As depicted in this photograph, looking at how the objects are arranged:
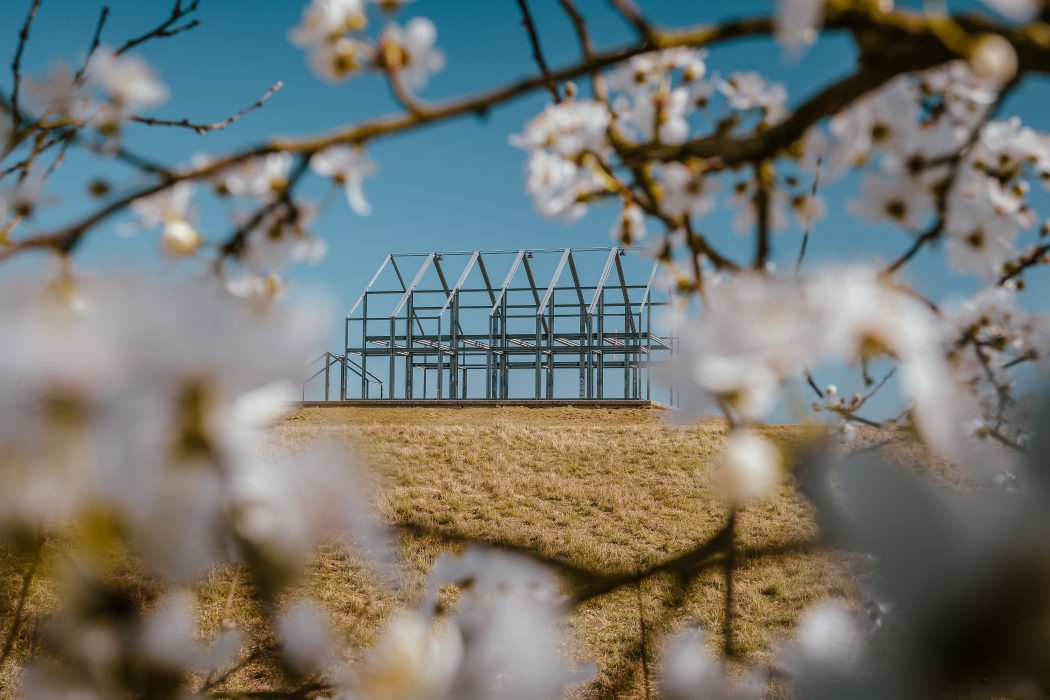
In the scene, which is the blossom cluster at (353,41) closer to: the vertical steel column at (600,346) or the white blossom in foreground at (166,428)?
the white blossom in foreground at (166,428)

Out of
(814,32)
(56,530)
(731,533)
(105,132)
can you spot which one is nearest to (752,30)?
(814,32)

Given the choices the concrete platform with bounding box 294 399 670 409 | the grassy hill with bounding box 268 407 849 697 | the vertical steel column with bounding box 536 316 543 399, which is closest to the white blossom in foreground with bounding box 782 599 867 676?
the grassy hill with bounding box 268 407 849 697

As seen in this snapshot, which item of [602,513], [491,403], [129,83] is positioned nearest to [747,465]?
[129,83]

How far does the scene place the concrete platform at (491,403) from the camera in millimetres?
9039

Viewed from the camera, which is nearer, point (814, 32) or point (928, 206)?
point (814, 32)

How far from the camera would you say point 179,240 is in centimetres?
45

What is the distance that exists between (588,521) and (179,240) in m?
4.07

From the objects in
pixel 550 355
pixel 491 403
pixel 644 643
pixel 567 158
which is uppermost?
pixel 550 355

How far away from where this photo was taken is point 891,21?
0.39 meters

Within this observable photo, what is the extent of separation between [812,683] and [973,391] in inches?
24.7

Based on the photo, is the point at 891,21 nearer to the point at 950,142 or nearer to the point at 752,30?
the point at 752,30

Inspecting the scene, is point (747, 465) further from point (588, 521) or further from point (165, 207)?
point (588, 521)

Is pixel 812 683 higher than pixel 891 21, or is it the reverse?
pixel 891 21

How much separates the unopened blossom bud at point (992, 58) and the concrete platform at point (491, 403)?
8.61 metres
